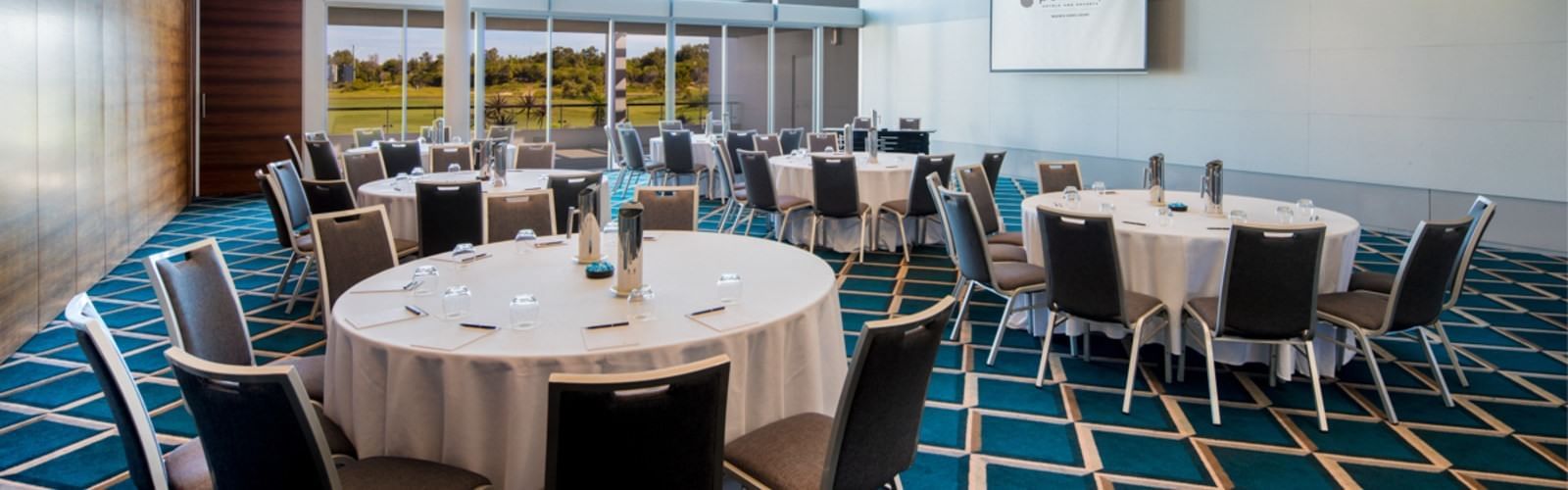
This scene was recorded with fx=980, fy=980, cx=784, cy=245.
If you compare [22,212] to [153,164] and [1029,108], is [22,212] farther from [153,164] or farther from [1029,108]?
[1029,108]

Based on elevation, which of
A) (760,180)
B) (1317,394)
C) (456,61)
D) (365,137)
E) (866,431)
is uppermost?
(456,61)

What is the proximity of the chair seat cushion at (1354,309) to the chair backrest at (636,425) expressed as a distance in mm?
2947

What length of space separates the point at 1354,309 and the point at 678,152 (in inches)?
280

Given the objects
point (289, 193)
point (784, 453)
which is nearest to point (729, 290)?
point (784, 453)

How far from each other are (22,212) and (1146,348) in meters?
5.51

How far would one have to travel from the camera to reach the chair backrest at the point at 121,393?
196cm

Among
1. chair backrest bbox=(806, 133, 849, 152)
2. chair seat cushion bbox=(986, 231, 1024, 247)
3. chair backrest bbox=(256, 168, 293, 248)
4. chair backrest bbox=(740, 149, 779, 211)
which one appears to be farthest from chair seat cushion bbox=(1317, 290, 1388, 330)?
chair backrest bbox=(806, 133, 849, 152)

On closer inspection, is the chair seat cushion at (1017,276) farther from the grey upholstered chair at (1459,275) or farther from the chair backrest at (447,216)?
the chair backrest at (447,216)

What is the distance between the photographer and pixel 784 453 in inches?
94.0

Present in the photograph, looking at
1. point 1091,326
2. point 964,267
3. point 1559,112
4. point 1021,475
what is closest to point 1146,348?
point 1091,326

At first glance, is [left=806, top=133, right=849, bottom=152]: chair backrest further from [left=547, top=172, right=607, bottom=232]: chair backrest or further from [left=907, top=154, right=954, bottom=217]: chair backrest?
[left=547, top=172, right=607, bottom=232]: chair backrest

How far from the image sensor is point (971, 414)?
12.8ft

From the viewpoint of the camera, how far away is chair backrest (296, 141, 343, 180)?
25.8ft

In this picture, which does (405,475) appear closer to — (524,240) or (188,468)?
(188,468)
